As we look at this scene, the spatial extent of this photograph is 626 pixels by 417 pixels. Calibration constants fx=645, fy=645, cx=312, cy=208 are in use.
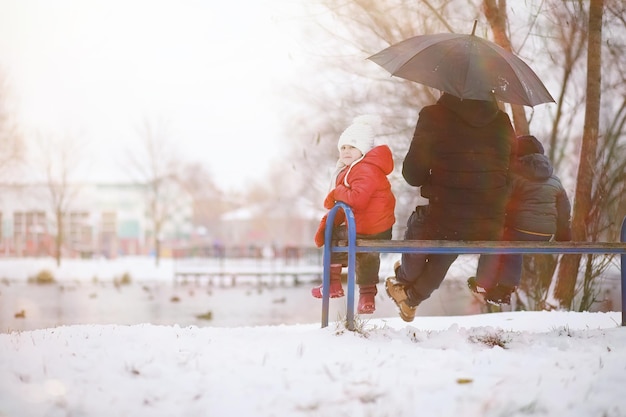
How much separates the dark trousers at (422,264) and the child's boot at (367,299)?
25 centimetres

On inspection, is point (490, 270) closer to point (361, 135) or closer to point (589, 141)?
point (361, 135)

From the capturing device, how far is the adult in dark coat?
4383mm

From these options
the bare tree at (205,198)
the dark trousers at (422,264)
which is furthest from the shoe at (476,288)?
the bare tree at (205,198)

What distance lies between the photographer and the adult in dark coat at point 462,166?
4.38 metres

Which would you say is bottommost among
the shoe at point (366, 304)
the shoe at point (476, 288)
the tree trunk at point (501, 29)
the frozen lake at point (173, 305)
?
the frozen lake at point (173, 305)

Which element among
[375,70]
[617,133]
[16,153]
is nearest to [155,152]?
[16,153]

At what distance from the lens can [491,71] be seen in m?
4.55

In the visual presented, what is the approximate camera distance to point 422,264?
15.2 feet

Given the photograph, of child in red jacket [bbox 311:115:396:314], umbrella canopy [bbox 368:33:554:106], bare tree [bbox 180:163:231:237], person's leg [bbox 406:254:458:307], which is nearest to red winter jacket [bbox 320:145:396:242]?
child in red jacket [bbox 311:115:396:314]

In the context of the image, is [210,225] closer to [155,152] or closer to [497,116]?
[155,152]

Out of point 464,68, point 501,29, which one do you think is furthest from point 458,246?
point 501,29

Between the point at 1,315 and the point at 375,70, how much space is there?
9.61 meters

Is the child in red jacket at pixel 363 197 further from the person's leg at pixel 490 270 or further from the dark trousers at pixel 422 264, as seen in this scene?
the person's leg at pixel 490 270

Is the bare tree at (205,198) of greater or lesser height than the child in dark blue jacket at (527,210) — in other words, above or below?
above
